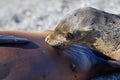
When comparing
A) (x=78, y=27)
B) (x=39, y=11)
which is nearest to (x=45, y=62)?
(x=78, y=27)

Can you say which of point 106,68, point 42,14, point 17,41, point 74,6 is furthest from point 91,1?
point 17,41

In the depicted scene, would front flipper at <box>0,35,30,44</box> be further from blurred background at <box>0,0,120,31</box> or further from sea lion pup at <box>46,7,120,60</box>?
blurred background at <box>0,0,120,31</box>

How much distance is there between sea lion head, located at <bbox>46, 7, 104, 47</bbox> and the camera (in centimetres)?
384

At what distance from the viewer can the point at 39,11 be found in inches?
280

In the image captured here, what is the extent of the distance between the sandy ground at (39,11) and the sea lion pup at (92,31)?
1.81m

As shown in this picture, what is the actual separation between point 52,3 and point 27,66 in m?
4.61

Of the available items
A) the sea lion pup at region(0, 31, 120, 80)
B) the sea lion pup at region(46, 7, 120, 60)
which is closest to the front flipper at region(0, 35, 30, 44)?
the sea lion pup at region(0, 31, 120, 80)

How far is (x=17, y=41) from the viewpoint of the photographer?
2.96m

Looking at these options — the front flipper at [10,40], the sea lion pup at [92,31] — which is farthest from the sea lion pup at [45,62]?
the sea lion pup at [92,31]

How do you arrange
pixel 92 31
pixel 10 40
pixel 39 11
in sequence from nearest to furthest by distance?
pixel 10 40 → pixel 92 31 → pixel 39 11

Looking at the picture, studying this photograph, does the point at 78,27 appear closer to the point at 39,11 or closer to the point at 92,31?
the point at 92,31

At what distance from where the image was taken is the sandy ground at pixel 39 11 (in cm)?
633

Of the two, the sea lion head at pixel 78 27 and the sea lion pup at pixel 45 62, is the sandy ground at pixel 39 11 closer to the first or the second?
the sea lion head at pixel 78 27

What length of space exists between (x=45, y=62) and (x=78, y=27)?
1.06 meters
